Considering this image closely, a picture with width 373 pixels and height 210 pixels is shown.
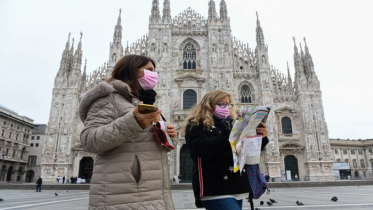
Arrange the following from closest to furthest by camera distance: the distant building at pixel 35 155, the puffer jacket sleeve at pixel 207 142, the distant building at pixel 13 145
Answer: the puffer jacket sleeve at pixel 207 142 → the distant building at pixel 13 145 → the distant building at pixel 35 155

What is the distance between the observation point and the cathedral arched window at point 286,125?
84.1ft

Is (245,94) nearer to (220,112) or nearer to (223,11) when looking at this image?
(223,11)

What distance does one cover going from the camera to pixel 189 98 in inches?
1030

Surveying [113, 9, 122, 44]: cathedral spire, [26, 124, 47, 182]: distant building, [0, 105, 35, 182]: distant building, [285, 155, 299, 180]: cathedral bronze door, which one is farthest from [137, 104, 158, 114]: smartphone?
[26, 124, 47, 182]: distant building

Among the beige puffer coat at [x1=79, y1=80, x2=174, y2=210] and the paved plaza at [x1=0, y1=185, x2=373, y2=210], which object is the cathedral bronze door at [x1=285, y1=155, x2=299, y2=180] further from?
the beige puffer coat at [x1=79, y1=80, x2=174, y2=210]

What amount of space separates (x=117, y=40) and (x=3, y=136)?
1046 inches

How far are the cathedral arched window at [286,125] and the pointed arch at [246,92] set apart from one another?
12.6 ft

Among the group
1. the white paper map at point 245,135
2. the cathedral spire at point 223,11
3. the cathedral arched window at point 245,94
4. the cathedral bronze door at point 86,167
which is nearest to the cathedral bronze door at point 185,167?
the cathedral arched window at point 245,94

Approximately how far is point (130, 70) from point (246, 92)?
84.4ft

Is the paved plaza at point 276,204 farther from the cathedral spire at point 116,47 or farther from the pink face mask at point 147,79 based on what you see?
the cathedral spire at point 116,47

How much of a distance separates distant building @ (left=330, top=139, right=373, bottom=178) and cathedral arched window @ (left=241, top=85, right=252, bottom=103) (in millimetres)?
37443

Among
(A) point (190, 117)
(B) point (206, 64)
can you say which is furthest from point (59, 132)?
(A) point (190, 117)

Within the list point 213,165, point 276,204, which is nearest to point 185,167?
point 276,204

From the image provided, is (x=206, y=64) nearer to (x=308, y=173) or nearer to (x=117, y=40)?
(x=117, y=40)
